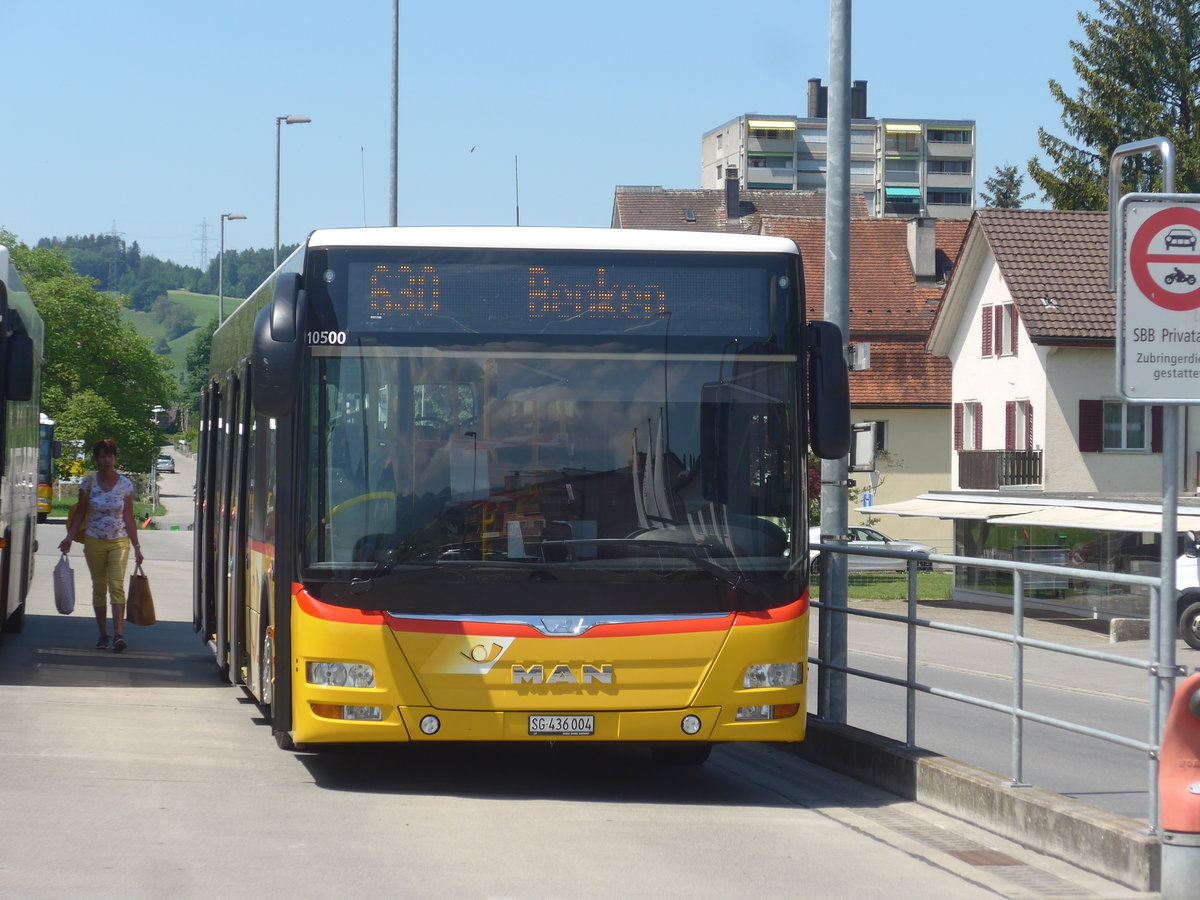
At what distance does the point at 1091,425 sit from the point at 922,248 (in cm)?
1931

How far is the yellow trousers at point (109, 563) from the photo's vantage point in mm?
16047

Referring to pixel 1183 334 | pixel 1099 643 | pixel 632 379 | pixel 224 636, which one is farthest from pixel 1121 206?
pixel 224 636

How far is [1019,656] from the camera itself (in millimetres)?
8539

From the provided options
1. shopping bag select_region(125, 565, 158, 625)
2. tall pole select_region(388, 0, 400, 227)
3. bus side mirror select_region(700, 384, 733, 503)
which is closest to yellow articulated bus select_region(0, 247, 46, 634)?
shopping bag select_region(125, 565, 158, 625)

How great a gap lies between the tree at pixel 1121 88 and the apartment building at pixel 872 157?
282ft

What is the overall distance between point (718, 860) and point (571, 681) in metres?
1.62

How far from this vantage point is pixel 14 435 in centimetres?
1434

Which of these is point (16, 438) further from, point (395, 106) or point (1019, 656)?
point (395, 106)

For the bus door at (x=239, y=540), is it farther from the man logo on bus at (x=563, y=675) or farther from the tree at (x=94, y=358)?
the tree at (x=94, y=358)

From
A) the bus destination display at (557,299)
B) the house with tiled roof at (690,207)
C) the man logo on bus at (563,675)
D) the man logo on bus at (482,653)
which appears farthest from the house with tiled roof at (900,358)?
the man logo on bus at (482,653)

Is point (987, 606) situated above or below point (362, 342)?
below

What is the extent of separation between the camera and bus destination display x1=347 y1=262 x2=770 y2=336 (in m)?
9.16

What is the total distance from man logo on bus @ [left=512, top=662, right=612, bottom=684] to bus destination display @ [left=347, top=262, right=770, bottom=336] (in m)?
1.71

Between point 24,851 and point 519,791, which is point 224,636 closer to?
point 519,791
